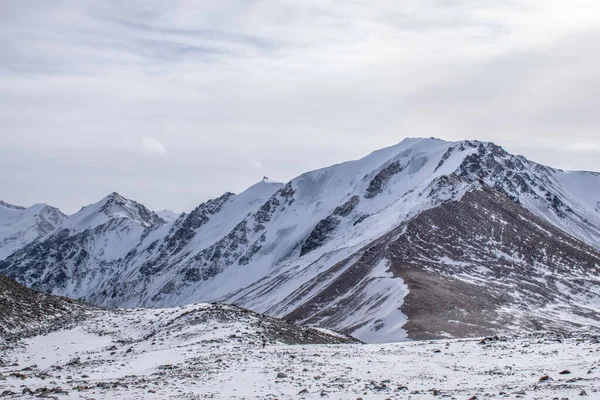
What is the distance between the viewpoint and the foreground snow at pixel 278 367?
2544cm

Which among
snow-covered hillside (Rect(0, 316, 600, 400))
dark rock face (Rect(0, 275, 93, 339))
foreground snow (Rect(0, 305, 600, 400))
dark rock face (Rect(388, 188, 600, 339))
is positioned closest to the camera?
snow-covered hillside (Rect(0, 316, 600, 400))

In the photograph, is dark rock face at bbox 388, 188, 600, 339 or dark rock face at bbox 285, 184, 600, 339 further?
dark rock face at bbox 285, 184, 600, 339

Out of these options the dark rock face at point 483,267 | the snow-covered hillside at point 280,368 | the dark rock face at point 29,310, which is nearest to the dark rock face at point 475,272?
the dark rock face at point 483,267

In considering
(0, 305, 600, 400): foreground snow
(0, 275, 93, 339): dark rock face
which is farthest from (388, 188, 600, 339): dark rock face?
(0, 305, 600, 400): foreground snow

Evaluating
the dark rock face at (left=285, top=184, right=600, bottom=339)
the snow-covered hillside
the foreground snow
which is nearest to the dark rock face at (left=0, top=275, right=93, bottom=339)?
Answer: the foreground snow

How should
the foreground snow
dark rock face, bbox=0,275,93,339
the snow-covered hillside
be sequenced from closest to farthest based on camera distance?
the snow-covered hillside
the foreground snow
dark rock face, bbox=0,275,93,339

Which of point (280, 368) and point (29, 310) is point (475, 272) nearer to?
point (29, 310)

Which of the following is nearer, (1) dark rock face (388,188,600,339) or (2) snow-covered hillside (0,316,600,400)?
(2) snow-covered hillside (0,316,600,400)

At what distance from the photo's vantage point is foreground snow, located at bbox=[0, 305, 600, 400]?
2544cm

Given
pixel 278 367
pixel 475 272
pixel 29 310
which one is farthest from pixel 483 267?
pixel 278 367

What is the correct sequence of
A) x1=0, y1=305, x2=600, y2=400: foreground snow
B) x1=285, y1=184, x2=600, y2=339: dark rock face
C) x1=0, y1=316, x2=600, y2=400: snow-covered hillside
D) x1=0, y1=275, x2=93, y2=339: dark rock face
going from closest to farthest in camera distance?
x1=0, y1=316, x2=600, y2=400: snow-covered hillside → x1=0, y1=305, x2=600, y2=400: foreground snow → x1=0, y1=275, x2=93, y2=339: dark rock face → x1=285, y1=184, x2=600, y2=339: dark rock face

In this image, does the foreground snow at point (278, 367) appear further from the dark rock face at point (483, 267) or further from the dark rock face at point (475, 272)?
the dark rock face at point (475, 272)

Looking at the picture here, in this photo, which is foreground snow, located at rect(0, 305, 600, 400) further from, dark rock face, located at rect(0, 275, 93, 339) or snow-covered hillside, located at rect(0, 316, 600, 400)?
dark rock face, located at rect(0, 275, 93, 339)

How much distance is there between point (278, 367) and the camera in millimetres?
32062
